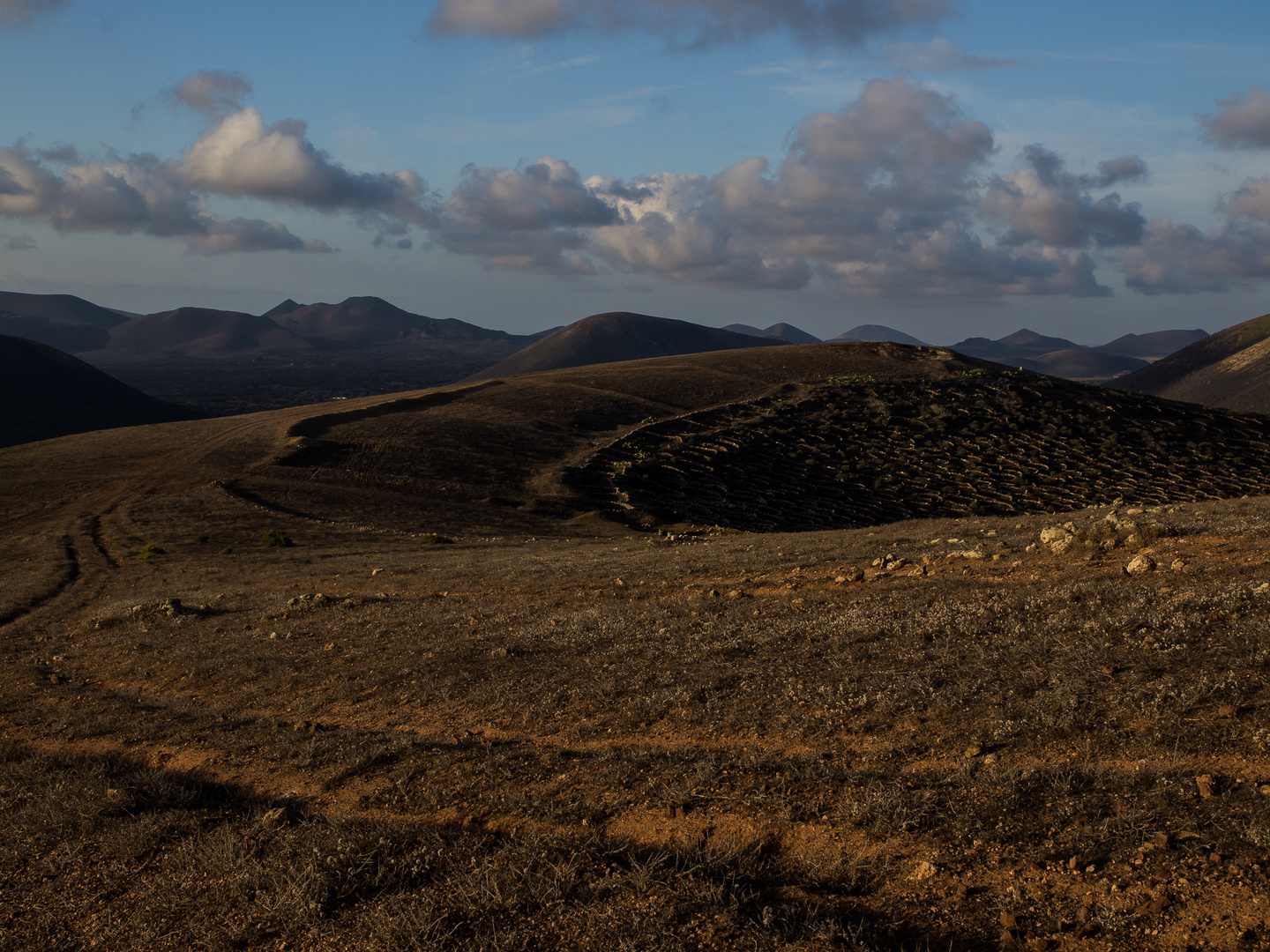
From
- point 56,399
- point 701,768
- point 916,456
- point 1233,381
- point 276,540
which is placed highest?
point 56,399

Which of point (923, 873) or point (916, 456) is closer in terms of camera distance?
point (923, 873)

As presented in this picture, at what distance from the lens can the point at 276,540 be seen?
2812 cm

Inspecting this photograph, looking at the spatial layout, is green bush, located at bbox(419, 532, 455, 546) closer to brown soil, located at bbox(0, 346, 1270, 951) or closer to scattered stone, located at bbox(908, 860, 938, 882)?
brown soil, located at bbox(0, 346, 1270, 951)

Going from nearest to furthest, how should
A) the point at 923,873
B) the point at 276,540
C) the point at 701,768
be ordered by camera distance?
the point at 923,873 → the point at 701,768 → the point at 276,540

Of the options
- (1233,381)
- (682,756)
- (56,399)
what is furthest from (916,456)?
(1233,381)

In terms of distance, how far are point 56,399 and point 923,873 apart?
158 meters

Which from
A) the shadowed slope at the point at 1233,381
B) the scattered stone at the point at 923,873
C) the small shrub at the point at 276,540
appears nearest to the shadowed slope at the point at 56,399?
the small shrub at the point at 276,540

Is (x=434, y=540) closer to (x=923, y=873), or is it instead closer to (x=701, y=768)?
(x=701, y=768)

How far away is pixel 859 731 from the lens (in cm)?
730

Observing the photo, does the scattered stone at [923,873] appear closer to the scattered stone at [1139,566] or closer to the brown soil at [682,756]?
the brown soil at [682,756]

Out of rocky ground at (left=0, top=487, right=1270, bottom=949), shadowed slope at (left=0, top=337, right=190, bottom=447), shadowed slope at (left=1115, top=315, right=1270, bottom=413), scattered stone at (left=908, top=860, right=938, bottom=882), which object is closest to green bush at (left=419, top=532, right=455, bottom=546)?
rocky ground at (left=0, top=487, right=1270, bottom=949)

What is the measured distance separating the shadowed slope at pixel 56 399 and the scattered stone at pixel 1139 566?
134 m

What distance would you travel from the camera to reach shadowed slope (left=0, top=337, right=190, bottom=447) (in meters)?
119

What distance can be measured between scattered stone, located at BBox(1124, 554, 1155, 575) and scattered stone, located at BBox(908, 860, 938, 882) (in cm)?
806
